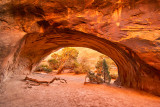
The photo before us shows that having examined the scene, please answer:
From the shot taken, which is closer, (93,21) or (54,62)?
(93,21)

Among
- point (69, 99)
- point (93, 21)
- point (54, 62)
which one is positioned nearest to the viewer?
point (69, 99)

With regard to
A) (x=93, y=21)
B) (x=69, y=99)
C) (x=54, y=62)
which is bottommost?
(x=69, y=99)

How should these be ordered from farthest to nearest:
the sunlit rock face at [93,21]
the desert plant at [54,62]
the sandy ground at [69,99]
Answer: the desert plant at [54,62] < the sunlit rock face at [93,21] < the sandy ground at [69,99]

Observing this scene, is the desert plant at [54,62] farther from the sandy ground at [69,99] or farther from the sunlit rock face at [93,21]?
the sunlit rock face at [93,21]

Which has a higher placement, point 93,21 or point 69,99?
point 93,21

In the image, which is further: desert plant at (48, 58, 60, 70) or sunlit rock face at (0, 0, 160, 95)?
desert plant at (48, 58, 60, 70)

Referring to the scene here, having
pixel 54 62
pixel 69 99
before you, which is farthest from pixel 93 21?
pixel 54 62

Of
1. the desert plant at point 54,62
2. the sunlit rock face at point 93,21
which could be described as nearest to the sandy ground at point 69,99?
the sunlit rock face at point 93,21

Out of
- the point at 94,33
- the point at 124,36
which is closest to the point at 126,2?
the point at 124,36

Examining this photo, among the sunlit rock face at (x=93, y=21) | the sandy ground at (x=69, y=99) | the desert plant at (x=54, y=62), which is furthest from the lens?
the desert plant at (x=54, y=62)

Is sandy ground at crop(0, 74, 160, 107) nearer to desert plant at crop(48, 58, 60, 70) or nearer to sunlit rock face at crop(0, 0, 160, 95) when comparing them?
sunlit rock face at crop(0, 0, 160, 95)

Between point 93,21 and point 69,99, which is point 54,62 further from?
point 93,21

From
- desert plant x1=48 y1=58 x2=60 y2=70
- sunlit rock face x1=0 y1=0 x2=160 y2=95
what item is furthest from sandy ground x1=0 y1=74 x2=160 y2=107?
desert plant x1=48 y1=58 x2=60 y2=70

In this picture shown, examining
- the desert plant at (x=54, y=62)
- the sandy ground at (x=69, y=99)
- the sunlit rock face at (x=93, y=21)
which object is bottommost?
the sandy ground at (x=69, y=99)
